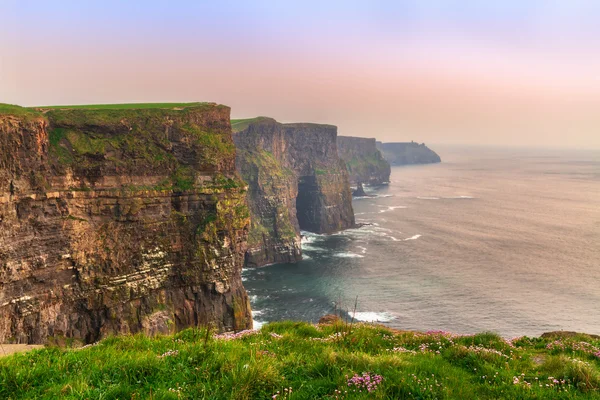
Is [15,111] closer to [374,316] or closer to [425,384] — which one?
[425,384]

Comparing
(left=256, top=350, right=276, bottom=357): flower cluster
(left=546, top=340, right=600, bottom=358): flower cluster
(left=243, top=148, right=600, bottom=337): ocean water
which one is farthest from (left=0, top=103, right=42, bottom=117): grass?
(left=546, top=340, right=600, bottom=358): flower cluster

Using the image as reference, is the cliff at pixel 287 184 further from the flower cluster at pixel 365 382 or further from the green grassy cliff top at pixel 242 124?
the flower cluster at pixel 365 382

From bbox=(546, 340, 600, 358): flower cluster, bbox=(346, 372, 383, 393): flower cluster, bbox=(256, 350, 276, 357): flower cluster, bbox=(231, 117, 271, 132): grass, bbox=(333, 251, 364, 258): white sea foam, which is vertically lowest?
bbox=(333, 251, 364, 258): white sea foam

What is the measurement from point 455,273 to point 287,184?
47.4m

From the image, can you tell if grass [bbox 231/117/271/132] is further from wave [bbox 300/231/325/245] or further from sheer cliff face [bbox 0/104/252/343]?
sheer cliff face [bbox 0/104/252/343]

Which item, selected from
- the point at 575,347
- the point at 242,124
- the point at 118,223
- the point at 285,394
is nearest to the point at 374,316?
the point at 118,223

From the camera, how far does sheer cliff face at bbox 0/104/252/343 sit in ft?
110

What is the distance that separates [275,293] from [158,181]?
35.0 m

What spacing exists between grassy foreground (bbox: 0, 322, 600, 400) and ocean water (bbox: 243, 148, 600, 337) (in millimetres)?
45714

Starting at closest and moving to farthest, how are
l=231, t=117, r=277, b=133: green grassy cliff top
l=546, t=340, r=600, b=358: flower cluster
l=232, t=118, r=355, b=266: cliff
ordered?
l=546, t=340, r=600, b=358: flower cluster → l=232, t=118, r=355, b=266: cliff → l=231, t=117, r=277, b=133: green grassy cliff top

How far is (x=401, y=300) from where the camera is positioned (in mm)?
63344

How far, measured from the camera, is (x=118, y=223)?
39625mm

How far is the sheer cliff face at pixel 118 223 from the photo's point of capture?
33.6 m

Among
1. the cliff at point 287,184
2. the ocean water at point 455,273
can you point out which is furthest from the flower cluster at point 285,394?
the cliff at point 287,184
